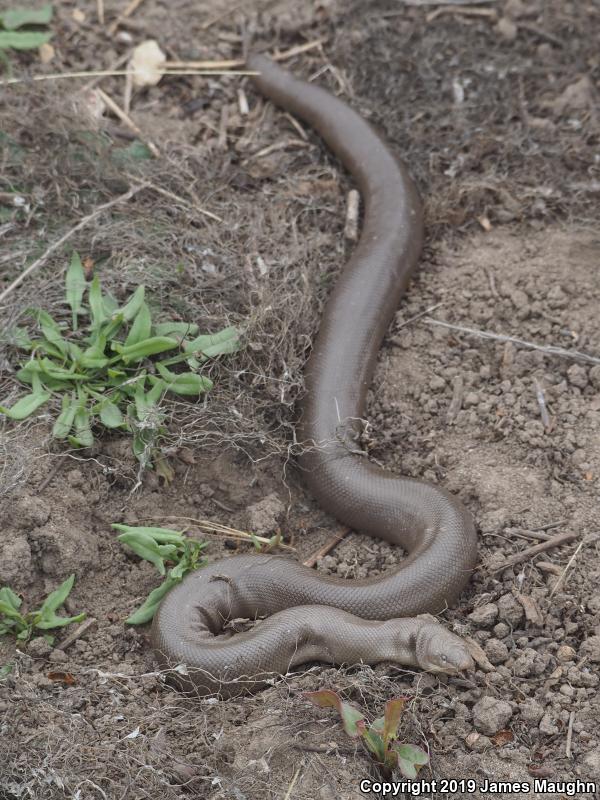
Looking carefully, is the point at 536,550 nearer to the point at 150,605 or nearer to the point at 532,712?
the point at 532,712

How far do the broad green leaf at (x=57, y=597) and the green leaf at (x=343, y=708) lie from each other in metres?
1.44

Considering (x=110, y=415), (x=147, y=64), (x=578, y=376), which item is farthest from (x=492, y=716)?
(x=147, y=64)

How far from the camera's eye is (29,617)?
457cm

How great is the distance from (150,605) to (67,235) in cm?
250

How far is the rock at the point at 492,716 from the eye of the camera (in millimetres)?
4160

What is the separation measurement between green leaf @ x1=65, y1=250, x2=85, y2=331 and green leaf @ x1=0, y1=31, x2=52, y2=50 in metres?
2.16

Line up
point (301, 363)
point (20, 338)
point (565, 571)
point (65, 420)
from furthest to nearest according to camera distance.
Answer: point (301, 363), point (20, 338), point (65, 420), point (565, 571)

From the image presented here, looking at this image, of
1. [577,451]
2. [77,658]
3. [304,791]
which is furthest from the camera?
[577,451]

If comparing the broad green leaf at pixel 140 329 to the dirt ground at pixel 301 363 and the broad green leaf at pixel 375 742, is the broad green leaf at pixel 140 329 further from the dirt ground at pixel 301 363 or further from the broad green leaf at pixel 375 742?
the broad green leaf at pixel 375 742

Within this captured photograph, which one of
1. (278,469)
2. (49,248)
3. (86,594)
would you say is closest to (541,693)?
(278,469)

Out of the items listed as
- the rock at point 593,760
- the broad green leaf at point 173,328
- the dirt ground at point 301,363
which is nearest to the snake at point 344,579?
the dirt ground at point 301,363

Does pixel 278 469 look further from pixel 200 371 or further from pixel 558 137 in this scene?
pixel 558 137

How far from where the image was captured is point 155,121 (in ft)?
22.4

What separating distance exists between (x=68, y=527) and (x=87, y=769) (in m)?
1.34
